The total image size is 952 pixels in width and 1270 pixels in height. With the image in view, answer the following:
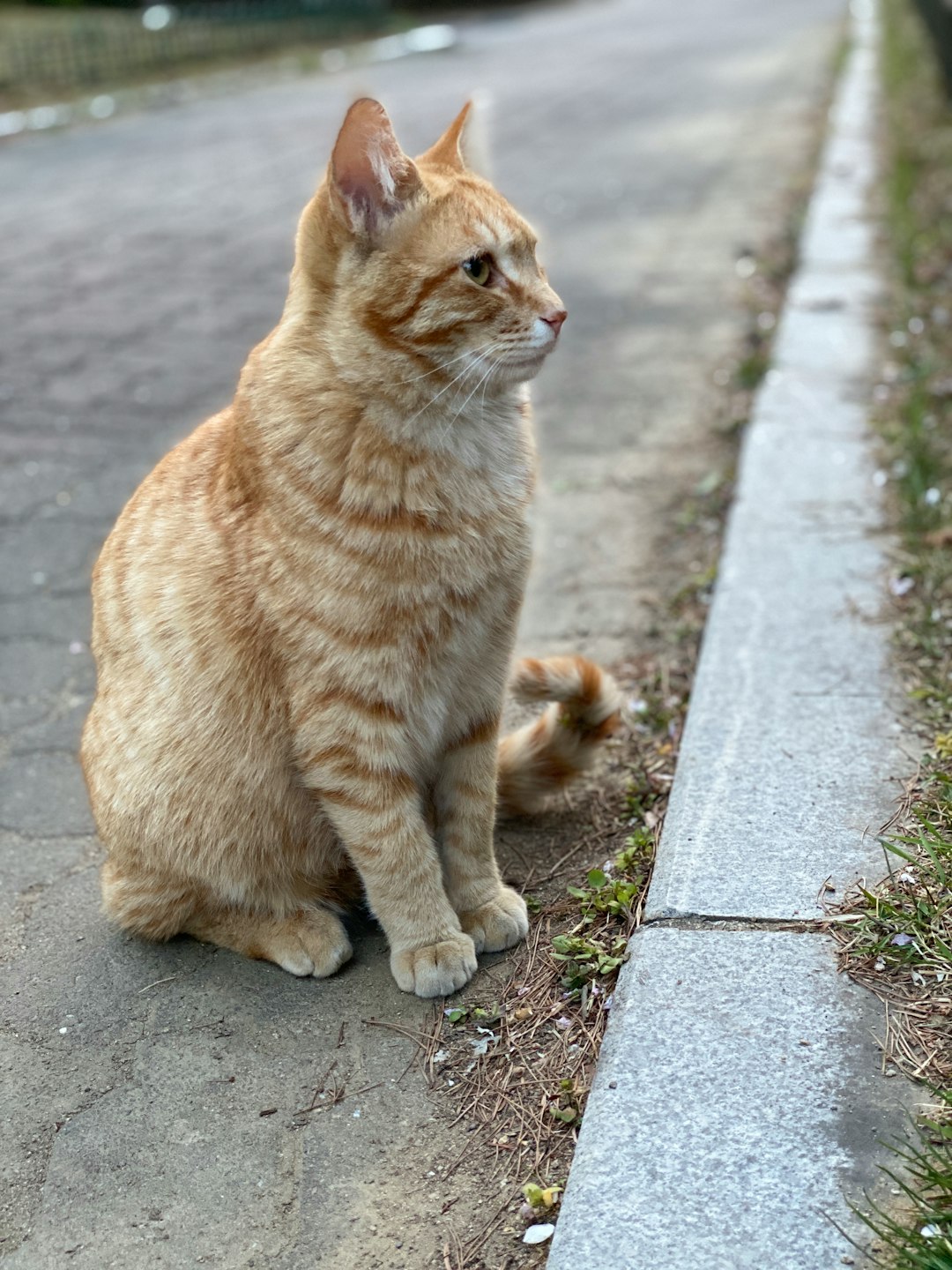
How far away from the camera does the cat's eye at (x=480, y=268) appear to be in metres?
2.13

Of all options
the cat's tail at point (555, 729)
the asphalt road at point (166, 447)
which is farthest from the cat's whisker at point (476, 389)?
the asphalt road at point (166, 447)

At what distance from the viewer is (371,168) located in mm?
2072

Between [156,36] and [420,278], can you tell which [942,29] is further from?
[156,36]

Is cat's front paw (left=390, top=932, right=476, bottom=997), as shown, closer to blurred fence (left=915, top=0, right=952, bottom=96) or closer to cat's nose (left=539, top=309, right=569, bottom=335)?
cat's nose (left=539, top=309, right=569, bottom=335)

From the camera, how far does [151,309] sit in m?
6.29

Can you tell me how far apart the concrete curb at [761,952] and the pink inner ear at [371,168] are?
123cm

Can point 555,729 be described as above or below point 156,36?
below

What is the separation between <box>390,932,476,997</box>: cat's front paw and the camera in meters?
2.24

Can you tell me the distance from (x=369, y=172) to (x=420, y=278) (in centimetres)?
18

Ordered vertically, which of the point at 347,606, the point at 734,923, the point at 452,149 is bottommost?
the point at 734,923

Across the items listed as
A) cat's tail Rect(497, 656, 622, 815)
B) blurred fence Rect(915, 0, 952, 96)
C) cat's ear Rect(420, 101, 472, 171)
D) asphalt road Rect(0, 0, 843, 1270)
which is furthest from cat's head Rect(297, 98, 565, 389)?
blurred fence Rect(915, 0, 952, 96)

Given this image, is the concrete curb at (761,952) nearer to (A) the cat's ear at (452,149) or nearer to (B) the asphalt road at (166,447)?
(B) the asphalt road at (166,447)

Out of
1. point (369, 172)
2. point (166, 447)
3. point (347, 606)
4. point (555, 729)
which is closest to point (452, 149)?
point (369, 172)

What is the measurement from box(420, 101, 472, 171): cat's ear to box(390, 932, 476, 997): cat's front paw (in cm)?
140
